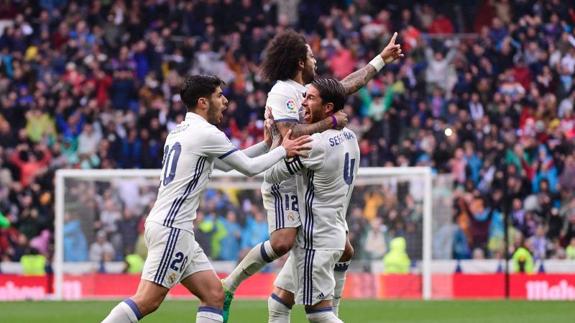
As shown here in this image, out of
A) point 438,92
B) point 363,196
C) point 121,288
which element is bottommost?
point 121,288

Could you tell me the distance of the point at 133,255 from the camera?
65.4 ft

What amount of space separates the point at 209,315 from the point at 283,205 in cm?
152

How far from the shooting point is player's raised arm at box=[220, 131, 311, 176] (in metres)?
9.36

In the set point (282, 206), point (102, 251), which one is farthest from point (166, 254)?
point (102, 251)

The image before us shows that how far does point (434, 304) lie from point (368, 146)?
6.35 m

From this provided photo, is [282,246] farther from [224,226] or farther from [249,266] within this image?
[224,226]

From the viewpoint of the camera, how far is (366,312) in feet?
51.4

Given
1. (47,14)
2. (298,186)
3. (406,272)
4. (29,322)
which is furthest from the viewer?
(47,14)

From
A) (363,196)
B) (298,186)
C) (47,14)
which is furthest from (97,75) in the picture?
(298,186)

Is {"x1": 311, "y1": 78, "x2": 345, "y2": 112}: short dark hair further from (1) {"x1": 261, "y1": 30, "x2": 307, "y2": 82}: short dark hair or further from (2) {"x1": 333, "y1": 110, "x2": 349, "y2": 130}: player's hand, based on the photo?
(1) {"x1": 261, "y1": 30, "x2": 307, "y2": 82}: short dark hair

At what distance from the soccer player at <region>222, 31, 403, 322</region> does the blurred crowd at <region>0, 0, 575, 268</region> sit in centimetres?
866

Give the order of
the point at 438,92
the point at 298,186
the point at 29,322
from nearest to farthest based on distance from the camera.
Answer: the point at 298,186 → the point at 29,322 → the point at 438,92

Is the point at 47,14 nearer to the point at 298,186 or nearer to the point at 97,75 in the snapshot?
the point at 97,75

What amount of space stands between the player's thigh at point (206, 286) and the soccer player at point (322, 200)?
2.06 ft
